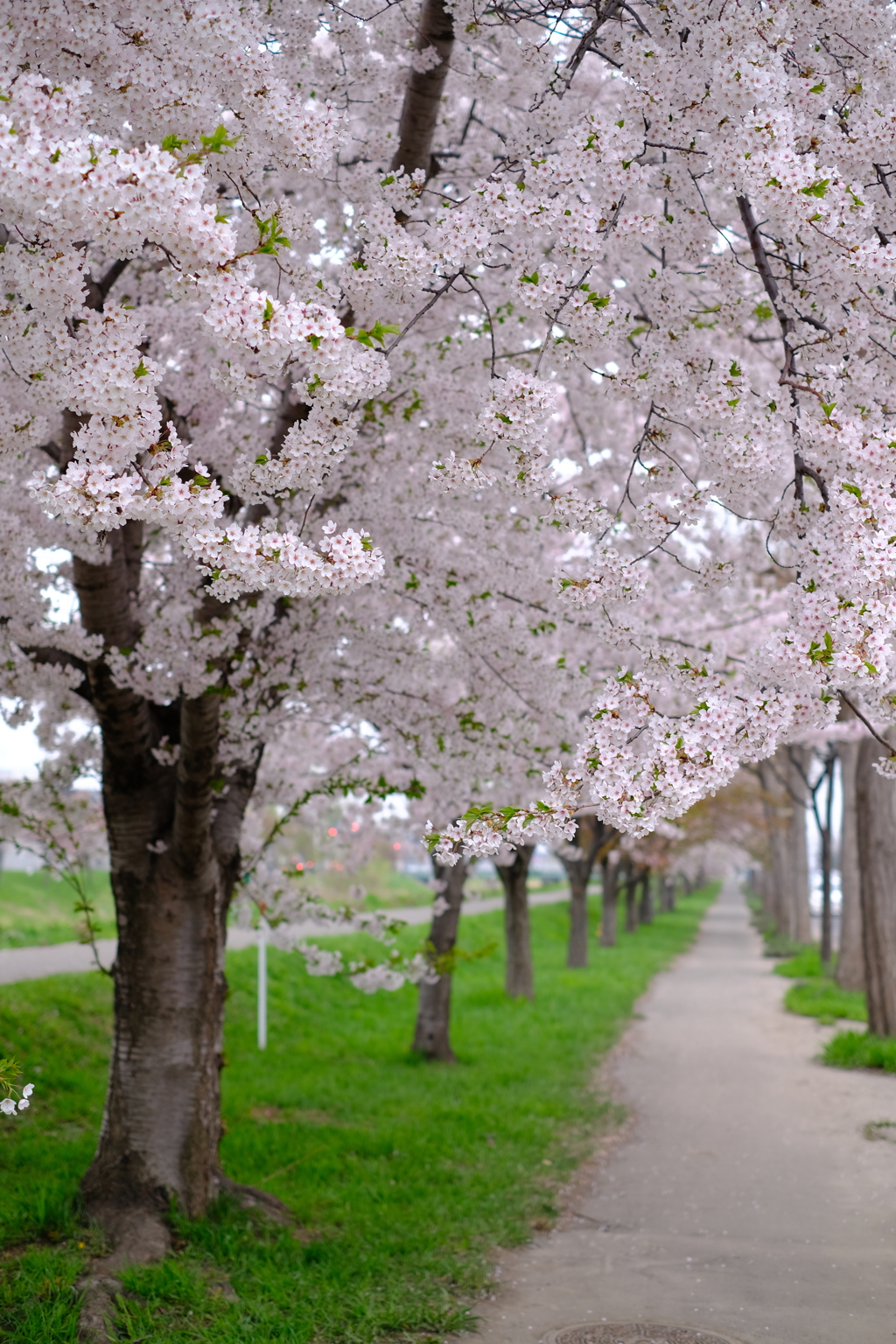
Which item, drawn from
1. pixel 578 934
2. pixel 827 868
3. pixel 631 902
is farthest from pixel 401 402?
pixel 631 902

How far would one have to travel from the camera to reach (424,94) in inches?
190

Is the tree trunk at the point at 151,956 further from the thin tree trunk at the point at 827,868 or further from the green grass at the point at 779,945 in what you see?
the green grass at the point at 779,945

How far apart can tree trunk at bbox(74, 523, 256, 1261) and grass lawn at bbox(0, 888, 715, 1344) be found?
0.24 meters

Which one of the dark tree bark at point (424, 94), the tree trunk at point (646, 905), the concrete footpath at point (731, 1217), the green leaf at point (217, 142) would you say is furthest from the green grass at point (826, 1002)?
the tree trunk at point (646, 905)

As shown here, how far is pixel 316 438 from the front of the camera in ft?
12.0

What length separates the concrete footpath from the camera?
196 inches

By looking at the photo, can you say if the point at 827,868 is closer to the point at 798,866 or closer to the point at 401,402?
the point at 798,866

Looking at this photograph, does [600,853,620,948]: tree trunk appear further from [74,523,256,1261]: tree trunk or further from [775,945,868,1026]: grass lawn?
[74,523,256,1261]: tree trunk

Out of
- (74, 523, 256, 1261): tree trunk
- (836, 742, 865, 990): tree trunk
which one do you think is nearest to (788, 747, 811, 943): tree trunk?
(836, 742, 865, 990): tree trunk

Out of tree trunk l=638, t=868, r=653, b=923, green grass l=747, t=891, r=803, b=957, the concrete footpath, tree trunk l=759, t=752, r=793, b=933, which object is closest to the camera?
the concrete footpath

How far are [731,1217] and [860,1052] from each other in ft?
18.8

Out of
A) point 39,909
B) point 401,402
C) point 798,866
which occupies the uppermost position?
point 401,402

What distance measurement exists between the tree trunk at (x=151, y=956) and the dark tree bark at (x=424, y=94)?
2267 millimetres

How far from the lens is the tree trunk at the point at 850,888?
15695mm
